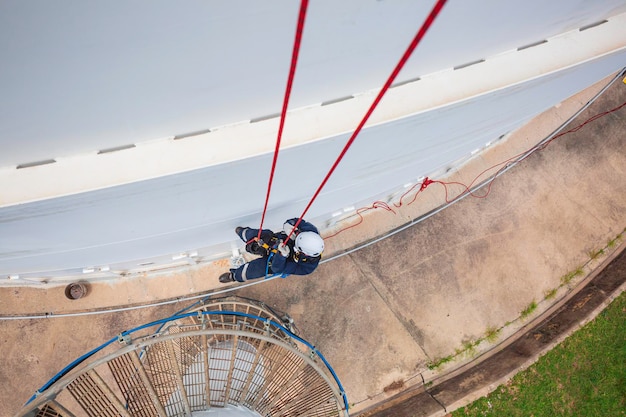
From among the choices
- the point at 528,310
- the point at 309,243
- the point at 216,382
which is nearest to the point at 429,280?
the point at 528,310

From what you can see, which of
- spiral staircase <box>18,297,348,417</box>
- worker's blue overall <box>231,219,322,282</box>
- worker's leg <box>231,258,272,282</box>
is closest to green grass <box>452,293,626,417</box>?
spiral staircase <box>18,297,348,417</box>

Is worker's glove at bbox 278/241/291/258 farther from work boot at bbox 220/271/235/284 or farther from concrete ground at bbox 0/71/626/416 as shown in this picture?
concrete ground at bbox 0/71/626/416

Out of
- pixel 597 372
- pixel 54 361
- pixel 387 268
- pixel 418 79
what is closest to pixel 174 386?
pixel 54 361

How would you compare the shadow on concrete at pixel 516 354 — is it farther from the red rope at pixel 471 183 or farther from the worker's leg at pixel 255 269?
the worker's leg at pixel 255 269

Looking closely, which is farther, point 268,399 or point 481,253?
point 481,253

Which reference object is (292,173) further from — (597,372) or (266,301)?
(597,372)

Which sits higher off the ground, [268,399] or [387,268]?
[387,268]
